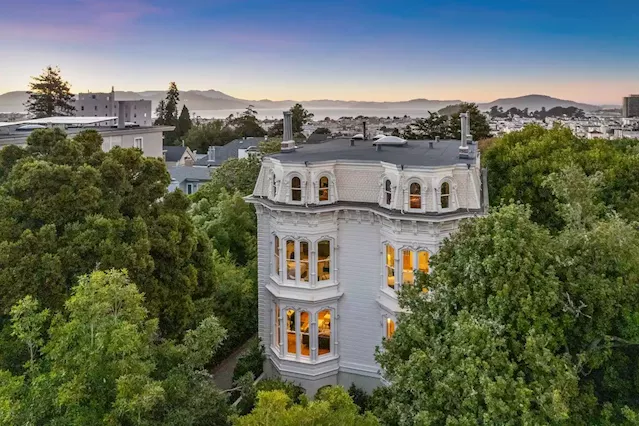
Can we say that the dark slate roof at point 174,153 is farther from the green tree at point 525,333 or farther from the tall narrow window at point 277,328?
the green tree at point 525,333

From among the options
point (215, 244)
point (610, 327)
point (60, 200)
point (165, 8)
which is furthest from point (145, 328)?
point (165, 8)

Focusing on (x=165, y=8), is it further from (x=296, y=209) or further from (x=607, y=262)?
(x=607, y=262)

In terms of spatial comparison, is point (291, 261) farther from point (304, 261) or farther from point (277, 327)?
point (277, 327)

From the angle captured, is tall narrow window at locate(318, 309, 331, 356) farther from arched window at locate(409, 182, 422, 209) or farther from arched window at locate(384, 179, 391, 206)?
arched window at locate(409, 182, 422, 209)

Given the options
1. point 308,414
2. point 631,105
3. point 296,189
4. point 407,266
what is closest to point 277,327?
point 296,189

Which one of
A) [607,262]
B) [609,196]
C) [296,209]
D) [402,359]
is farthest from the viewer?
[609,196]

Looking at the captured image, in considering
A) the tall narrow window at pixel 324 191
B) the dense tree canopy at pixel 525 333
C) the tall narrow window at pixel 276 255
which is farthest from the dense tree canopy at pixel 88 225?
the dense tree canopy at pixel 525 333
